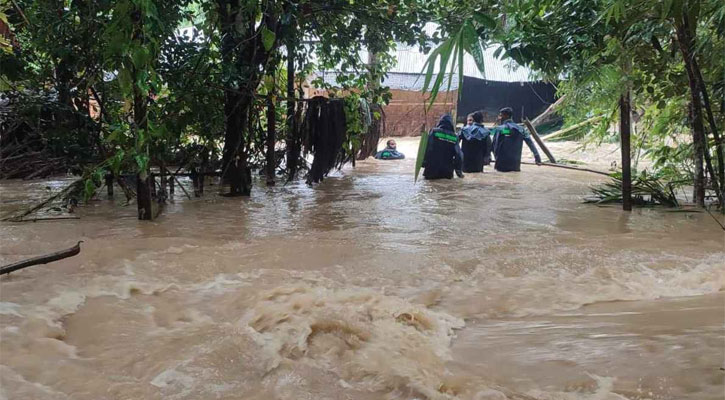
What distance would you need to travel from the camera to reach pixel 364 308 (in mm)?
2936

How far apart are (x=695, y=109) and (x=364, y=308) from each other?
4177 mm

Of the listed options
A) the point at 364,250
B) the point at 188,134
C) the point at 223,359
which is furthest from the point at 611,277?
the point at 188,134

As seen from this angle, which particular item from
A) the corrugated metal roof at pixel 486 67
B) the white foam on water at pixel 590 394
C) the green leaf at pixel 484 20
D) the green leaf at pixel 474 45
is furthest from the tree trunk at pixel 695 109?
the corrugated metal roof at pixel 486 67

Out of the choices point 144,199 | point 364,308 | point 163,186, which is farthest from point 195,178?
point 364,308

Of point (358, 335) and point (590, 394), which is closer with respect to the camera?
point (590, 394)

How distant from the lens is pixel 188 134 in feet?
22.7

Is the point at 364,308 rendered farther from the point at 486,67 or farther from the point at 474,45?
the point at 486,67

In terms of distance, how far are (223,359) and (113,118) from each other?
4653mm

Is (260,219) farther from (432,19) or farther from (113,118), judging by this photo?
(432,19)

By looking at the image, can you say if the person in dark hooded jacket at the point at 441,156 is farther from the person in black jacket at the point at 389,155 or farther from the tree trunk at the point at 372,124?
the person in black jacket at the point at 389,155

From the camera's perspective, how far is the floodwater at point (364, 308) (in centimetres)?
209

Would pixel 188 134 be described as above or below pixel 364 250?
above

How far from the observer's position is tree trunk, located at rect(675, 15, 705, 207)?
193 inches

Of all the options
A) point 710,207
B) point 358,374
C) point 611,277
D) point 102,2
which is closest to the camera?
point 358,374
